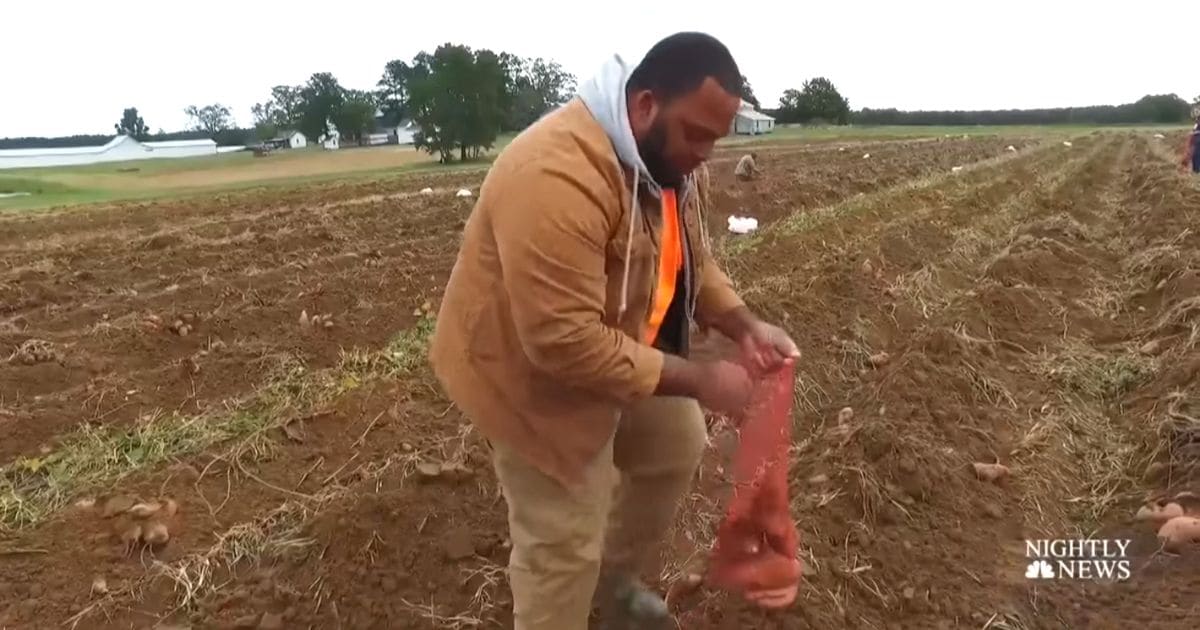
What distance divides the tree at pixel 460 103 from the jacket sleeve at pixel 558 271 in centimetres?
3573

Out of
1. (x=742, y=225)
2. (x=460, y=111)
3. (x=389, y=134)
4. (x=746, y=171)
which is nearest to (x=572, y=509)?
(x=742, y=225)

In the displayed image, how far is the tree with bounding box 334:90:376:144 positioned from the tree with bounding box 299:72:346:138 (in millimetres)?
432

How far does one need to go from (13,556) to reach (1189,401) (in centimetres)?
508

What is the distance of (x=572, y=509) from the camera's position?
7.74 feet

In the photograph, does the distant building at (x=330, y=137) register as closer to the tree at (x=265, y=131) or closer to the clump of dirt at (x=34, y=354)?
the tree at (x=265, y=131)

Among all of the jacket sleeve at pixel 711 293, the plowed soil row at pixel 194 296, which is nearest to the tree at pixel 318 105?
the plowed soil row at pixel 194 296

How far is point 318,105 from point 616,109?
178ft

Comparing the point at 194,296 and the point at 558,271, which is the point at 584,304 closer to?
the point at 558,271

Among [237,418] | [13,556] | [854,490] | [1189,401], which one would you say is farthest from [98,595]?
[1189,401]

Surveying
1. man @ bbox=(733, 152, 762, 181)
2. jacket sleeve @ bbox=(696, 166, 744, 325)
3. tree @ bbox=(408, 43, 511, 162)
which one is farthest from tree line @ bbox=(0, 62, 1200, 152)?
jacket sleeve @ bbox=(696, 166, 744, 325)

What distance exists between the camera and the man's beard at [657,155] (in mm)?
2135

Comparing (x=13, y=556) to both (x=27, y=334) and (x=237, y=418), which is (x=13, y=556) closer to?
(x=237, y=418)

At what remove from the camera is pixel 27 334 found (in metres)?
6.73

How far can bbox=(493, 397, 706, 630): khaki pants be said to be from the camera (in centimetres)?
236
